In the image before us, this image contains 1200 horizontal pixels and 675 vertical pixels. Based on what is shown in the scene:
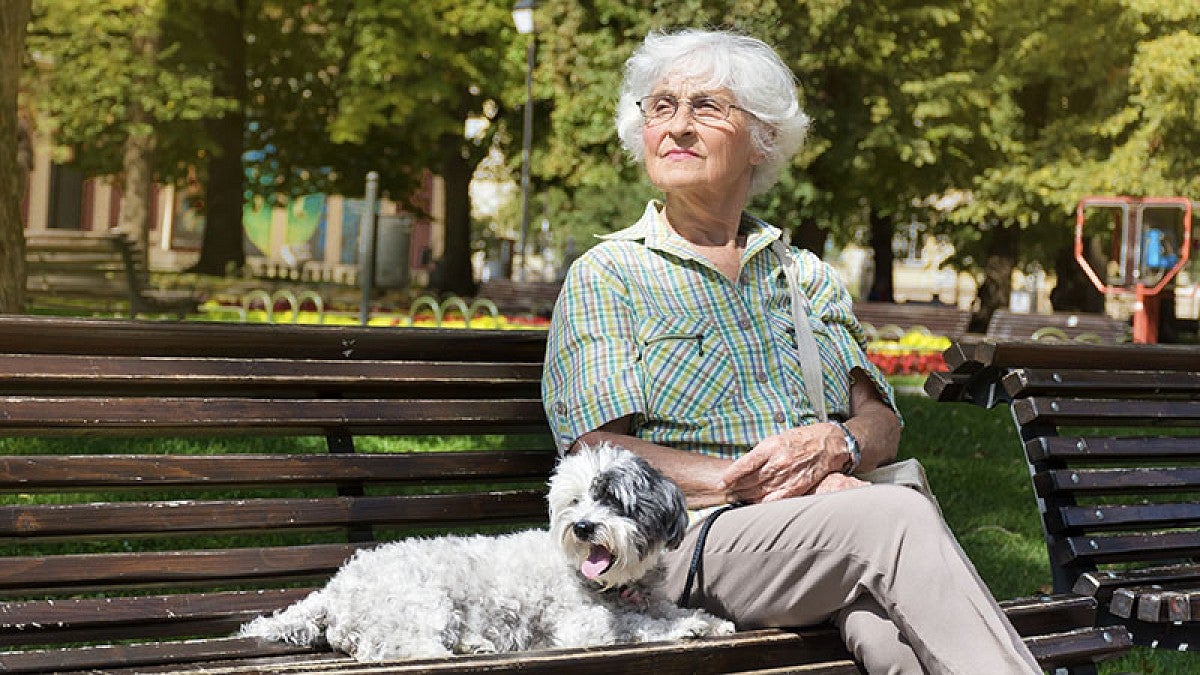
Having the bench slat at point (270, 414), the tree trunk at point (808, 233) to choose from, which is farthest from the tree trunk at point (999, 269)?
the bench slat at point (270, 414)

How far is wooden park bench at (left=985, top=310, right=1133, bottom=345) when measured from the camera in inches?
750

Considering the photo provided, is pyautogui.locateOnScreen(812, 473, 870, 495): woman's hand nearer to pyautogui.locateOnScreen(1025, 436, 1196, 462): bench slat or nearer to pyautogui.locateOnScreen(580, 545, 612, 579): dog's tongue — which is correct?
pyautogui.locateOnScreen(580, 545, 612, 579): dog's tongue

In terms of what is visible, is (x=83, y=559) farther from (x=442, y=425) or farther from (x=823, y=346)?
(x=823, y=346)

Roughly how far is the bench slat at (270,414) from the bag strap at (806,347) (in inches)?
30.7

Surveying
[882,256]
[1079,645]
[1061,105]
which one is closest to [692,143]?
[1079,645]

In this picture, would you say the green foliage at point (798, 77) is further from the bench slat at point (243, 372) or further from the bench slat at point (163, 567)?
the bench slat at point (163, 567)

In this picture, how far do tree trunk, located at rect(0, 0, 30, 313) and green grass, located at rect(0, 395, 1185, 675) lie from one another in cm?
85

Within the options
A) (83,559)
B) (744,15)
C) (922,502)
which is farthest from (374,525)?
(744,15)

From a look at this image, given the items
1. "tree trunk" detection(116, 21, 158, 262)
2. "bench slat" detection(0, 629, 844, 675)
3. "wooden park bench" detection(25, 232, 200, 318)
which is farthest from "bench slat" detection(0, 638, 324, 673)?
"tree trunk" detection(116, 21, 158, 262)

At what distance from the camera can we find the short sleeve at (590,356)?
3907mm

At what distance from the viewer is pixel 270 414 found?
4141mm

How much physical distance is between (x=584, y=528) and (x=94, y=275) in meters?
15.3

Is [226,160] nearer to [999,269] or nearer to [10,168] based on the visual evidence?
[999,269]

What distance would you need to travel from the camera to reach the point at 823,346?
4277mm
